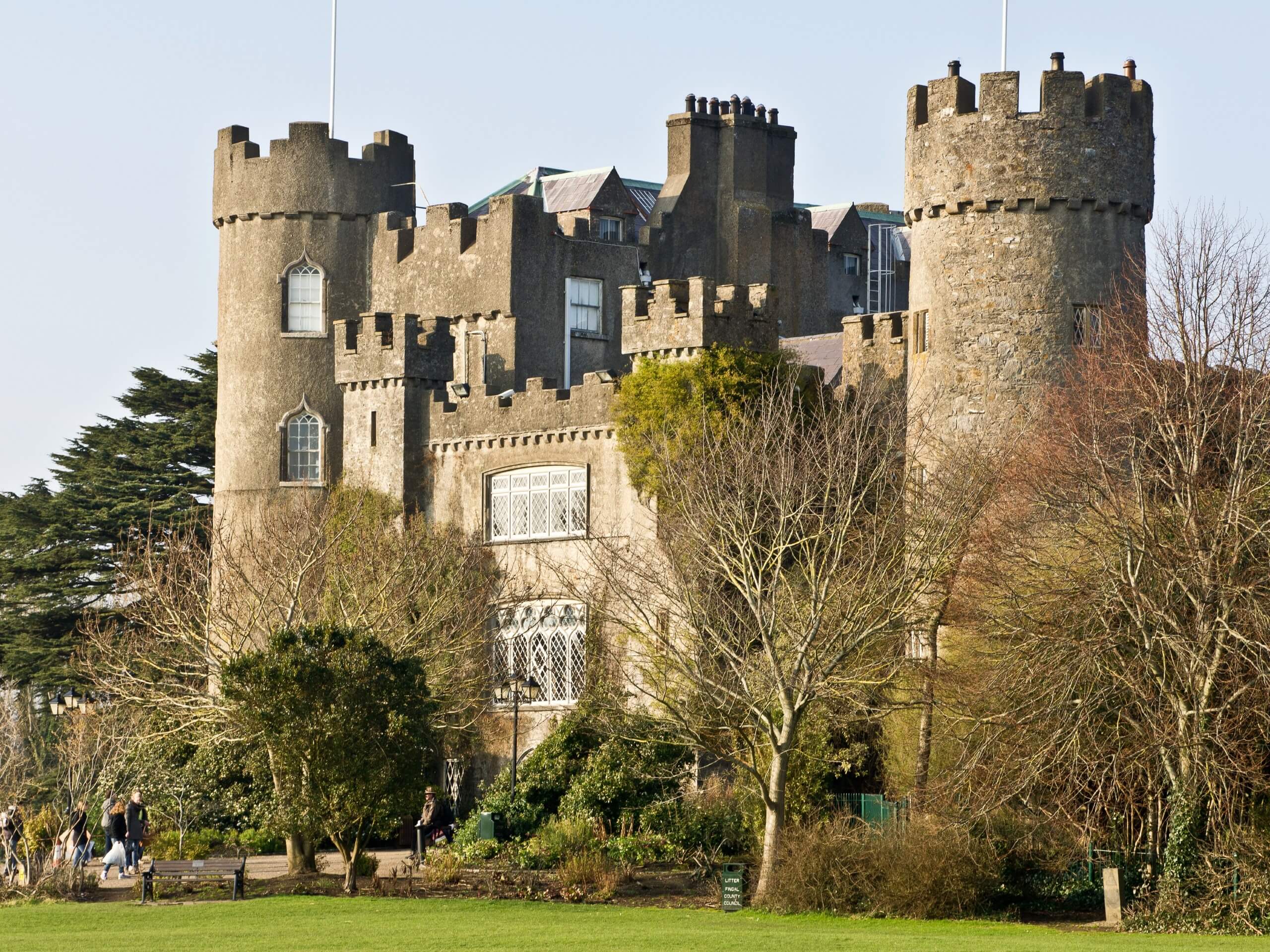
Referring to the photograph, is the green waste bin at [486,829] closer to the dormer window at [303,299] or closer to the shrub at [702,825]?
the shrub at [702,825]

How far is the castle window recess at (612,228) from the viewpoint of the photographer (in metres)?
46.8

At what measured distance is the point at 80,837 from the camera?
33.2 metres

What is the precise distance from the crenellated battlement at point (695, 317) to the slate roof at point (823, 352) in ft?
3.38

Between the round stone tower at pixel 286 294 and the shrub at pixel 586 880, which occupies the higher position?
the round stone tower at pixel 286 294

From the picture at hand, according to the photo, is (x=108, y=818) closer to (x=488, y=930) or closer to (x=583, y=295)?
(x=488, y=930)

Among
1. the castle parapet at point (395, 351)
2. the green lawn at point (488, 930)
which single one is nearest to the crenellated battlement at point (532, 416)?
the castle parapet at point (395, 351)

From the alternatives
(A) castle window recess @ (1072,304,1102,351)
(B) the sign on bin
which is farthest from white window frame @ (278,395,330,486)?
(B) the sign on bin

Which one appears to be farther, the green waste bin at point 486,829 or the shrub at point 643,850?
the green waste bin at point 486,829

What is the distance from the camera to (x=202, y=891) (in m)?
29.1

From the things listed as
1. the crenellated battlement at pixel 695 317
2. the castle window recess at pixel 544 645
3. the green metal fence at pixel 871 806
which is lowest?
the green metal fence at pixel 871 806

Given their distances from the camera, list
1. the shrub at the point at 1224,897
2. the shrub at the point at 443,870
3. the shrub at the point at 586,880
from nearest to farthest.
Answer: the shrub at the point at 1224,897
the shrub at the point at 586,880
the shrub at the point at 443,870

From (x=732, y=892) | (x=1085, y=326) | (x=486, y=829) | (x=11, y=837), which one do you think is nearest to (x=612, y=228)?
(x=1085, y=326)

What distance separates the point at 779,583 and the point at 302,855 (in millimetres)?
8053

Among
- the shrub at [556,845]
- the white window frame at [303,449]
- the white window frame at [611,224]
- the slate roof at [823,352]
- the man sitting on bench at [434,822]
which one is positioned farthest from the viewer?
the white window frame at [611,224]
